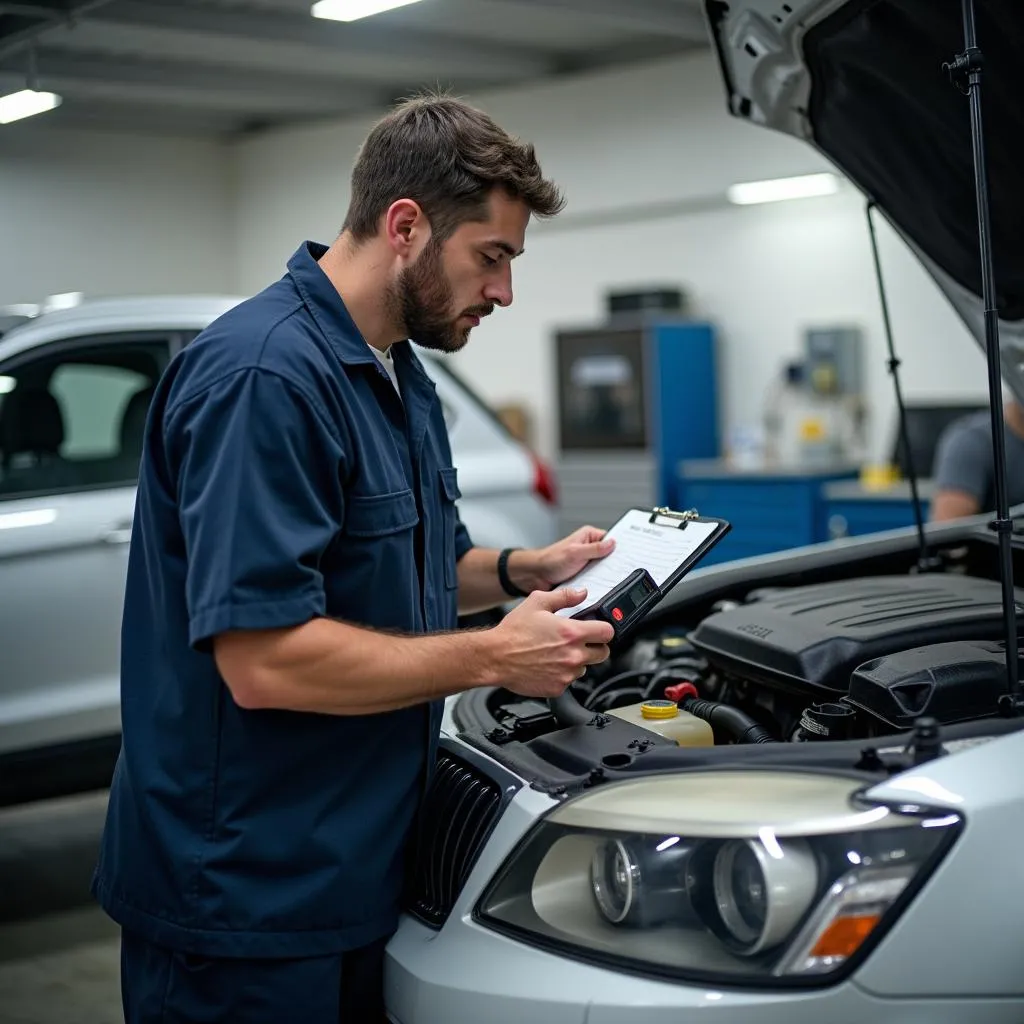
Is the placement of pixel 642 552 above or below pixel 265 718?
above

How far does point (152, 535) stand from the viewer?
5.14ft

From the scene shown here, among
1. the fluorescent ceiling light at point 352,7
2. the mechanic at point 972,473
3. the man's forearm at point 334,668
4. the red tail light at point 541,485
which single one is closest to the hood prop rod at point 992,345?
the man's forearm at point 334,668

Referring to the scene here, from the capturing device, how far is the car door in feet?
10.9

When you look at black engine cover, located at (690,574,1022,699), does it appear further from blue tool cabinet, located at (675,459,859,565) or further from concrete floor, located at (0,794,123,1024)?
blue tool cabinet, located at (675,459,859,565)

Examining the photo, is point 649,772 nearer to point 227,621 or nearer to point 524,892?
point 524,892

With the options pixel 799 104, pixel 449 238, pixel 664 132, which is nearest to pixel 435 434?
pixel 449 238

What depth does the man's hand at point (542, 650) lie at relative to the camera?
152 centimetres

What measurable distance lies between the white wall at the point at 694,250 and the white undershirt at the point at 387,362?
574 centimetres

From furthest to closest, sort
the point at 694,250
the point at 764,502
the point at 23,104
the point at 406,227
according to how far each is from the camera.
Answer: the point at 694,250, the point at 764,502, the point at 23,104, the point at 406,227

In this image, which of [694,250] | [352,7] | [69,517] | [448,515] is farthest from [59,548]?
[694,250]

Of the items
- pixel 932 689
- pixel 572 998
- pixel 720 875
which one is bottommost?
pixel 572 998

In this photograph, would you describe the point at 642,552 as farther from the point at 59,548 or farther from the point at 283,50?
the point at 283,50

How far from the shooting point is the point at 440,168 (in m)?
1.60

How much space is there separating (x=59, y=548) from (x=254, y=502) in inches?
84.2
